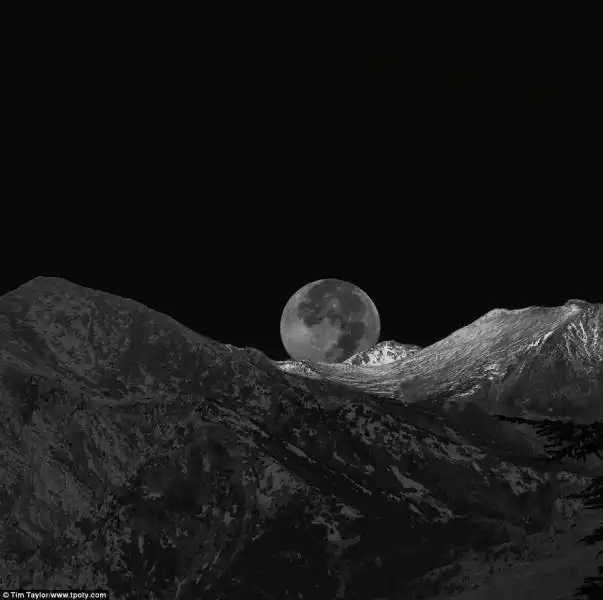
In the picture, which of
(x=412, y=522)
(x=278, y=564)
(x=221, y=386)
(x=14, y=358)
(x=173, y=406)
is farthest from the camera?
(x=221, y=386)

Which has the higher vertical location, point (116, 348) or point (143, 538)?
point (116, 348)

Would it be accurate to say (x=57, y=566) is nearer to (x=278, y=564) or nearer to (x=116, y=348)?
(x=278, y=564)

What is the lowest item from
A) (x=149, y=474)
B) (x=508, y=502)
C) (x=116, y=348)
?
(x=508, y=502)

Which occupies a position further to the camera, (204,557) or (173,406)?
(173,406)

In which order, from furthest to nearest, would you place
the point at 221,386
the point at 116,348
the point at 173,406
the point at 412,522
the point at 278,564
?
1. the point at 116,348
2. the point at 221,386
3. the point at 173,406
4. the point at 412,522
5. the point at 278,564

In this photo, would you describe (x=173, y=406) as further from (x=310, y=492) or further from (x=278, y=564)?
(x=278, y=564)

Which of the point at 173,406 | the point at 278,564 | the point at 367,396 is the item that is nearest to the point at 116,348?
the point at 173,406
